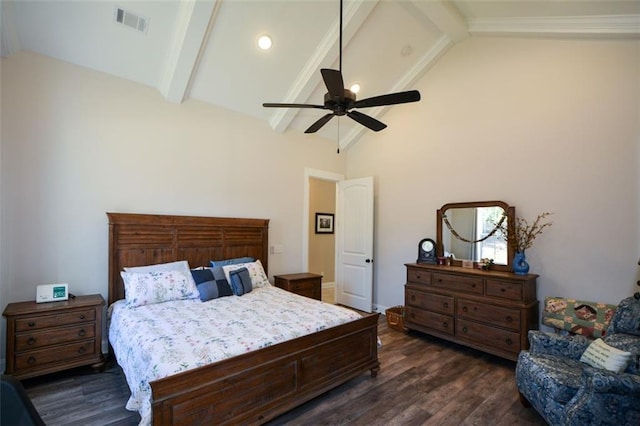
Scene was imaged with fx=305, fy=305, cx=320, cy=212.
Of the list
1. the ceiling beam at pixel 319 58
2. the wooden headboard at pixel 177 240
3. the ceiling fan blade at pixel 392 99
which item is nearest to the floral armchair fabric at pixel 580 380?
the ceiling fan blade at pixel 392 99

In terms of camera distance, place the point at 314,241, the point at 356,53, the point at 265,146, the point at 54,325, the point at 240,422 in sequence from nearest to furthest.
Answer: the point at 240,422 < the point at 54,325 < the point at 356,53 < the point at 265,146 < the point at 314,241

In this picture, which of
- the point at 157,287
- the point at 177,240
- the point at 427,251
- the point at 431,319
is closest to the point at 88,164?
the point at 177,240

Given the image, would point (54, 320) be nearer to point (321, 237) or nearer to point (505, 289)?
point (505, 289)

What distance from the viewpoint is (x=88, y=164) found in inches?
129

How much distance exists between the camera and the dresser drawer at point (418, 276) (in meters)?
4.03

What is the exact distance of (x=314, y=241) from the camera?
685 centimetres

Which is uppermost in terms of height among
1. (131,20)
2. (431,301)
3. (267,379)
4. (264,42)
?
(264,42)

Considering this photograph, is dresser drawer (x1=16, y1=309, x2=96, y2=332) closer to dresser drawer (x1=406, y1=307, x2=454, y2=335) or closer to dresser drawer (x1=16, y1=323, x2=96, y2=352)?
dresser drawer (x1=16, y1=323, x2=96, y2=352)

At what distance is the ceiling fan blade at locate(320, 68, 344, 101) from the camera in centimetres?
229

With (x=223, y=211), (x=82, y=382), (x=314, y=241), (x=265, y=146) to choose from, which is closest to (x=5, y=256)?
(x=82, y=382)

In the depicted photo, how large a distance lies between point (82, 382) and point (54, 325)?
58 cm

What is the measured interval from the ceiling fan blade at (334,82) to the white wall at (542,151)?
248 cm

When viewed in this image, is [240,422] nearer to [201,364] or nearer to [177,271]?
[201,364]

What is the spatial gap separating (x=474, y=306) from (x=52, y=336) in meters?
4.27
